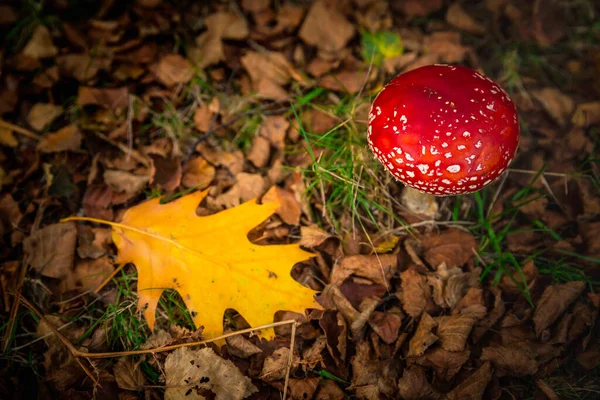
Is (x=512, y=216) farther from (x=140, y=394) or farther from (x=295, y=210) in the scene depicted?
(x=140, y=394)

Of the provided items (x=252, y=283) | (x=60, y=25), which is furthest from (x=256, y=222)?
(x=60, y=25)

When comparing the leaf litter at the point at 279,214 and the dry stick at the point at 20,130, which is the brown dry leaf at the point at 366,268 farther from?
the dry stick at the point at 20,130

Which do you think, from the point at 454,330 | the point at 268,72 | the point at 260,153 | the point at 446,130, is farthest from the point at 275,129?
the point at 454,330

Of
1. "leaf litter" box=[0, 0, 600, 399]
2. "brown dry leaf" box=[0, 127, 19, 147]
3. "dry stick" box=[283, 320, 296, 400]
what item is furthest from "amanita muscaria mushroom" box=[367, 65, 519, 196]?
"brown dry leaf" box=[0, 127, 19, 147]

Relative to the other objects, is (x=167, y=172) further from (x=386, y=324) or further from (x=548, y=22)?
(x=548, y=22)

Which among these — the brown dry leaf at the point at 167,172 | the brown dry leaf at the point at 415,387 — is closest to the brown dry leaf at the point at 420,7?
the brown dry leaf at the point at 167,172
